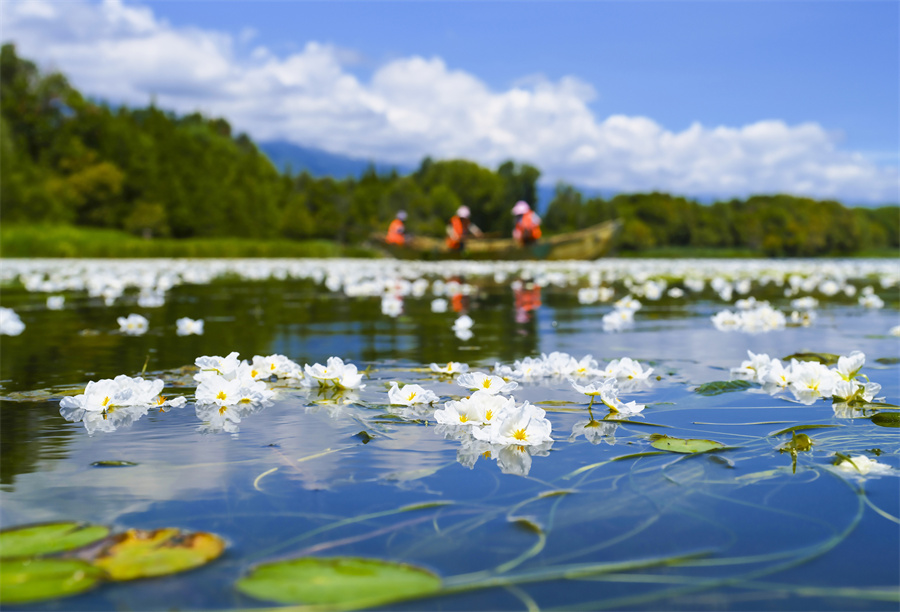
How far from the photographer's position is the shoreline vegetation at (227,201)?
5522cm

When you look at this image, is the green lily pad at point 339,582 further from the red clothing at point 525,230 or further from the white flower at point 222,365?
the red clothing at point 525,230

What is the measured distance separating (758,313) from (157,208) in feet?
197

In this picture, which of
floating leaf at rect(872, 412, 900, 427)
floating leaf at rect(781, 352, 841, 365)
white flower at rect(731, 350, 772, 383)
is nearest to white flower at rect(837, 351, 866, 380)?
floating leaf at rect(872, 412, 900, 427)

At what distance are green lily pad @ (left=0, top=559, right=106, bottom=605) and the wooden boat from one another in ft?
81.7

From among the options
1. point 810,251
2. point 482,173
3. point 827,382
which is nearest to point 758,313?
point 827,382

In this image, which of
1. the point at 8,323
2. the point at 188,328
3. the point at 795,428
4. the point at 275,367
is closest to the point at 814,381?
the point at 795,428

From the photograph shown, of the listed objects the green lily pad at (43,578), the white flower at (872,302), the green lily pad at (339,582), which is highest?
the white flower at (872,302)

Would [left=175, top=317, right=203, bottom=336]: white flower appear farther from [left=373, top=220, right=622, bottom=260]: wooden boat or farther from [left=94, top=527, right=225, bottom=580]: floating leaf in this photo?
[left=373, top=220, right=622, bottom=260]: wooden boat

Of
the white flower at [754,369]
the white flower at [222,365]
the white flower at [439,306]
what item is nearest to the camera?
the white flower at [222,365]

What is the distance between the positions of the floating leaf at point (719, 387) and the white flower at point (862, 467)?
1.20 meters

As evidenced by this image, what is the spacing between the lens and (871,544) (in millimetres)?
1550

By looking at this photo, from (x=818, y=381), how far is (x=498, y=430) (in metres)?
1.69

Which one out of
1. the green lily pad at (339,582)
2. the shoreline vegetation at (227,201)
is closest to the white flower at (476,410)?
the green lily pad at (339,582)

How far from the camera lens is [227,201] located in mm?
66125
